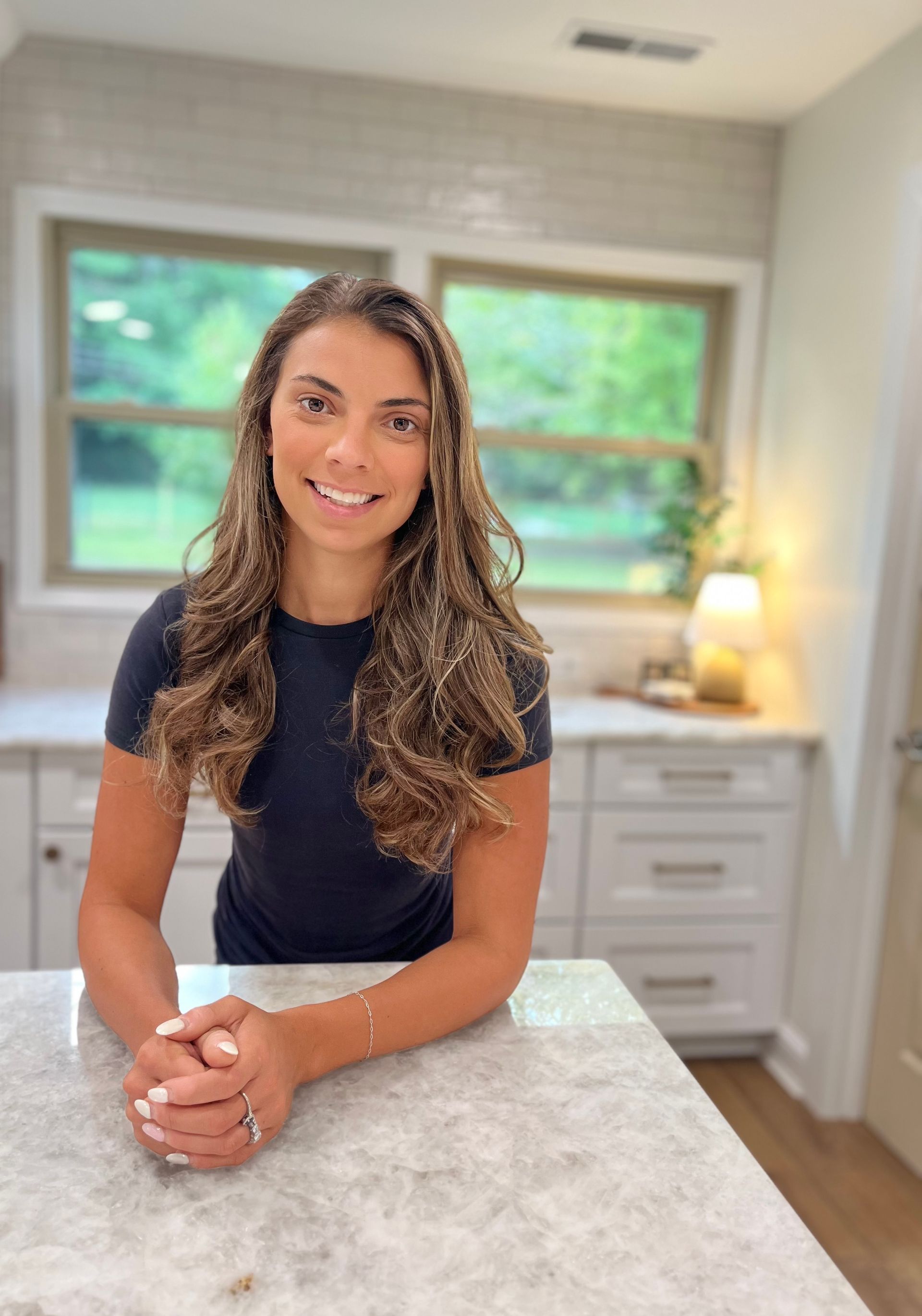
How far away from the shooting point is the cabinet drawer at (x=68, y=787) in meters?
2.53

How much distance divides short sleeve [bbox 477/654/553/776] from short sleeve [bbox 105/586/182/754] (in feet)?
1.29

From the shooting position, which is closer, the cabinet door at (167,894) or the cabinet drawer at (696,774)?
the cabinet door at (167,894)

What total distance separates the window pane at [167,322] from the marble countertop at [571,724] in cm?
94

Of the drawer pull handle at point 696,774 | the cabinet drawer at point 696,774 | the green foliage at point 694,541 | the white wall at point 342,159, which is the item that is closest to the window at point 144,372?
the white wall at point 342,159

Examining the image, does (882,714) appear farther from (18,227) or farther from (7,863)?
(18,227)

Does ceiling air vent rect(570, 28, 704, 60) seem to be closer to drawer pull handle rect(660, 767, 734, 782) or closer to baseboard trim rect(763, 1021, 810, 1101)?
drawer pull handle rect(660, 767, 734, 782)

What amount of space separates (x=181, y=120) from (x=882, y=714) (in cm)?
255

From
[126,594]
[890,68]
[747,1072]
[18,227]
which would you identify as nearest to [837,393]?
[890,68]

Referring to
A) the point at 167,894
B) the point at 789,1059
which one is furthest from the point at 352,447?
the point at 789,1059

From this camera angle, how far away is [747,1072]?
118 inches

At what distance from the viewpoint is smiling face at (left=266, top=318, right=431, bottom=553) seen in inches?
44.8

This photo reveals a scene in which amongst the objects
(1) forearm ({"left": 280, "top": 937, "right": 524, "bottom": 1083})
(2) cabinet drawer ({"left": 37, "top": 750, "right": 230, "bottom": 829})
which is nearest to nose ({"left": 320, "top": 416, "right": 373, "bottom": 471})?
(1) forearm ({"left": 280, "top": 937, "right": 524, "bottom": 1083})

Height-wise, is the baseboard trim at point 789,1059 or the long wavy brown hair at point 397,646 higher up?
the long wavy brown hair at point 397,646

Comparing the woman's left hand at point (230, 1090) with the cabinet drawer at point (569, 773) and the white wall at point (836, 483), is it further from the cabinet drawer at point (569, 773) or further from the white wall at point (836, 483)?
the white wall at point (836, 483)
